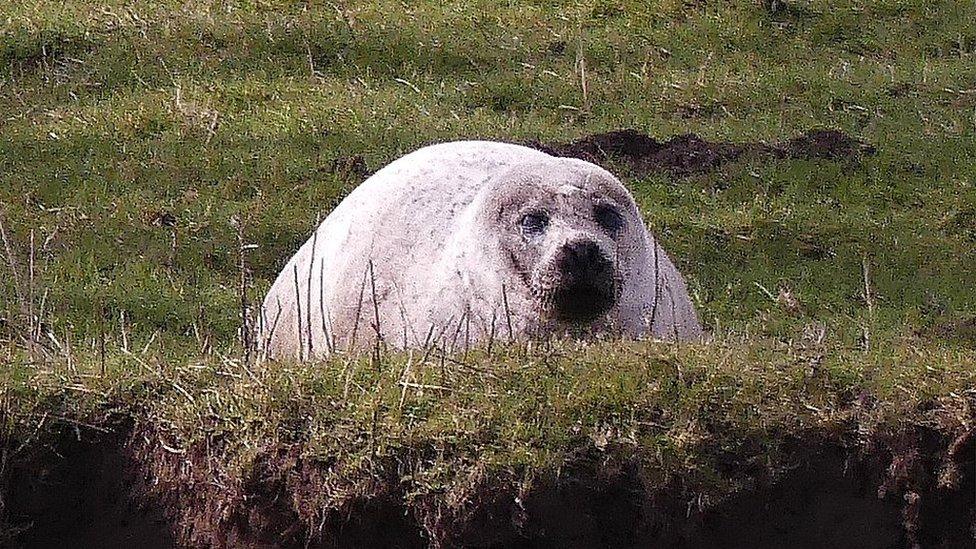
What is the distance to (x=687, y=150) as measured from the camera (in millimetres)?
12414

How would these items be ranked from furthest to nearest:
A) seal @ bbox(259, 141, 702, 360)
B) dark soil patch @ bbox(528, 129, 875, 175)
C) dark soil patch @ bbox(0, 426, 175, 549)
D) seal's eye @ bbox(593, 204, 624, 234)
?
dark soil patch @ bbox(528, 129, 875, 175), seal's eye @ bbox(593, 204, 624, 234), seal @ bbox(259, 141, 702, 360), dark soil patch @ bbox(0, 426, 175, 549)

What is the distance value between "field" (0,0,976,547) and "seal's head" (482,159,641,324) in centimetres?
78

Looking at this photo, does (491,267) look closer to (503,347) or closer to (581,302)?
(581,302)

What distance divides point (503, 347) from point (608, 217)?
1.27 m

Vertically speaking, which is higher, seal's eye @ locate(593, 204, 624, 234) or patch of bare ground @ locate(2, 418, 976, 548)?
seal's eye @ locate(593, 204, 624, 234)

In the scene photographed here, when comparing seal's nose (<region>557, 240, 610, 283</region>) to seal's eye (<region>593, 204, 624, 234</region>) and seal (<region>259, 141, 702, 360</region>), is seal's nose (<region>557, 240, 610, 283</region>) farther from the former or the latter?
seal's eye (<region>593, 204, 624, 234</region>)

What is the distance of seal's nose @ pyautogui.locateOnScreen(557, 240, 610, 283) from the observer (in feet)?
22.5

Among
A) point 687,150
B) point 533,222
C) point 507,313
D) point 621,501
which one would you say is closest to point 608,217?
point 533,222

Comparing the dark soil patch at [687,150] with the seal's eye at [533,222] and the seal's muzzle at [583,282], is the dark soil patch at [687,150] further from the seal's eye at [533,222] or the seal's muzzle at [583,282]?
the seal's muzzle at [583,282]

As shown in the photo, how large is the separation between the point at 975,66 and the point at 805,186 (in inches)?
122

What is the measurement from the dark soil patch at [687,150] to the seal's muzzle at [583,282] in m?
4.96

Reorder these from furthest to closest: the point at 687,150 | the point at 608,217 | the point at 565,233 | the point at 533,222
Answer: the point at 687,150 → the point at 608,217 → the point at 533,222 → the point at 565,233

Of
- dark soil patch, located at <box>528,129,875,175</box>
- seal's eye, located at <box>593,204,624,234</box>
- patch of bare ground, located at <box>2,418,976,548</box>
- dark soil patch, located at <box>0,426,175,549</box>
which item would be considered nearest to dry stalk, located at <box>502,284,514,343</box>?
seal's eye, located at <box>593,204,624,234</box>

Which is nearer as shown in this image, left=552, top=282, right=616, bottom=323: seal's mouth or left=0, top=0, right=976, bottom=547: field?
left=0, top=0, right=976, bottom=547: field
